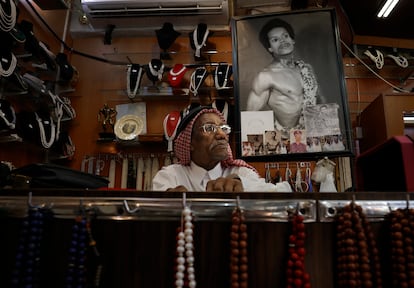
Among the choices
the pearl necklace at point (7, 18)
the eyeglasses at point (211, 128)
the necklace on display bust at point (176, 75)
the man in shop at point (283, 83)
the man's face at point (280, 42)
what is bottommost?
the eyeglasses at point (211, 128)

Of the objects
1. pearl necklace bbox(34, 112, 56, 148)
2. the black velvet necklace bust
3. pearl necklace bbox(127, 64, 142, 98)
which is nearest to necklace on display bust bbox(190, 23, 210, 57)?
the black velvet necklace bust

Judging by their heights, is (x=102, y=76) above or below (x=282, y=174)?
above

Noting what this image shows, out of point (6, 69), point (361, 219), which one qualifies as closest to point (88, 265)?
point (361, 219)

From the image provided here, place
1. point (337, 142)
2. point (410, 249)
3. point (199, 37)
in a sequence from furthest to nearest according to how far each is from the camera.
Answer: point (199, 37) < point (337, 142) < point (410, 249)

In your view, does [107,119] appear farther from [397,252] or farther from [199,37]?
[397,252]

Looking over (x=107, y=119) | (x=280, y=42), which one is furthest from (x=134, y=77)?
(x=280, y=42)

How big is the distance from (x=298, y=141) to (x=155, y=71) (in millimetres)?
2182

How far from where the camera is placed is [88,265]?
0.61m

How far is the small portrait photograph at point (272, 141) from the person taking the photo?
1.24 m

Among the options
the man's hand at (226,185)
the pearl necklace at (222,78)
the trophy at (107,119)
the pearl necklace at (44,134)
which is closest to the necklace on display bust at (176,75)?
the pearl necklace at (222,78)

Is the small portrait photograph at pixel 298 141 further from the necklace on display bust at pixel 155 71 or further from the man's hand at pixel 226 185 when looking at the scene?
the necklace on display bust at pixel 155 71

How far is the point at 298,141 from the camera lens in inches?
49.3

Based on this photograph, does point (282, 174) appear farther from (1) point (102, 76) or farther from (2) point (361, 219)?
(2) point (361, 219)

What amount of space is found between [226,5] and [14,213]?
3.04m
